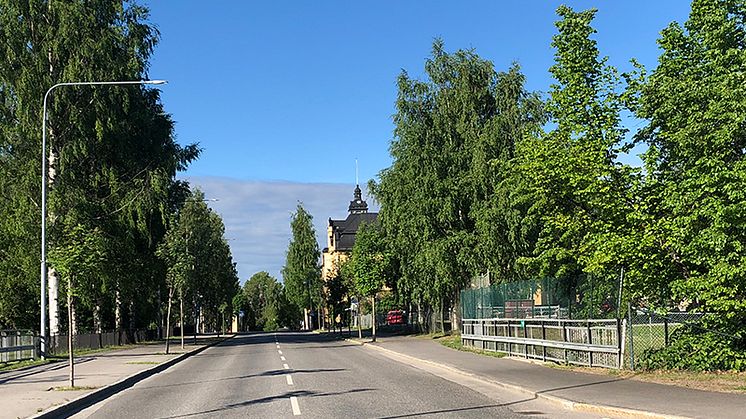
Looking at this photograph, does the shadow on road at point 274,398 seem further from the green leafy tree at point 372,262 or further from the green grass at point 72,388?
the green leafy tree at point 372,262

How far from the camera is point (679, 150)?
676 inches

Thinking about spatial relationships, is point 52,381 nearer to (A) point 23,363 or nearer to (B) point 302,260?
(A) point 23,363

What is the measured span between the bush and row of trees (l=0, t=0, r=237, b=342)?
24040 millimetres

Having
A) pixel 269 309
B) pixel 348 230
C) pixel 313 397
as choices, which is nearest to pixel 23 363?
pixel 313 397

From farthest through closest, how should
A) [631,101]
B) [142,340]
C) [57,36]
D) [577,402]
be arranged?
[142,340], [57,36], [631,101], [577,402]

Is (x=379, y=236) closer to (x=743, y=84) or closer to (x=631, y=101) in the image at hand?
(x=631, y=101)

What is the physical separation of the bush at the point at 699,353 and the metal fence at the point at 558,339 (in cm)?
101

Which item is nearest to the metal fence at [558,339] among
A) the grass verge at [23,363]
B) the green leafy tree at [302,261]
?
the grass verge at [23,363]

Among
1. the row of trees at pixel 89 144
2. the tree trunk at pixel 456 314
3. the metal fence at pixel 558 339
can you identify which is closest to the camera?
the metal fence at pixel 558 339

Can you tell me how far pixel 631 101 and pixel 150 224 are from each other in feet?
90.3

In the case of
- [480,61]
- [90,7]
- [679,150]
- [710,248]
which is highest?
[90,7]

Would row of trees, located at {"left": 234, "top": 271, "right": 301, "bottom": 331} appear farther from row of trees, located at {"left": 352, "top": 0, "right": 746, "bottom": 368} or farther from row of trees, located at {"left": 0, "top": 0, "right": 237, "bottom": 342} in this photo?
row of trees, located at {"left": 352, "top": 0, "right": 746, "bottom": 368}

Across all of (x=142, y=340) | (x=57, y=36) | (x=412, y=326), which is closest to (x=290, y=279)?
(x=412, y=326)

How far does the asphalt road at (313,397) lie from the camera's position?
1345 centimetres
